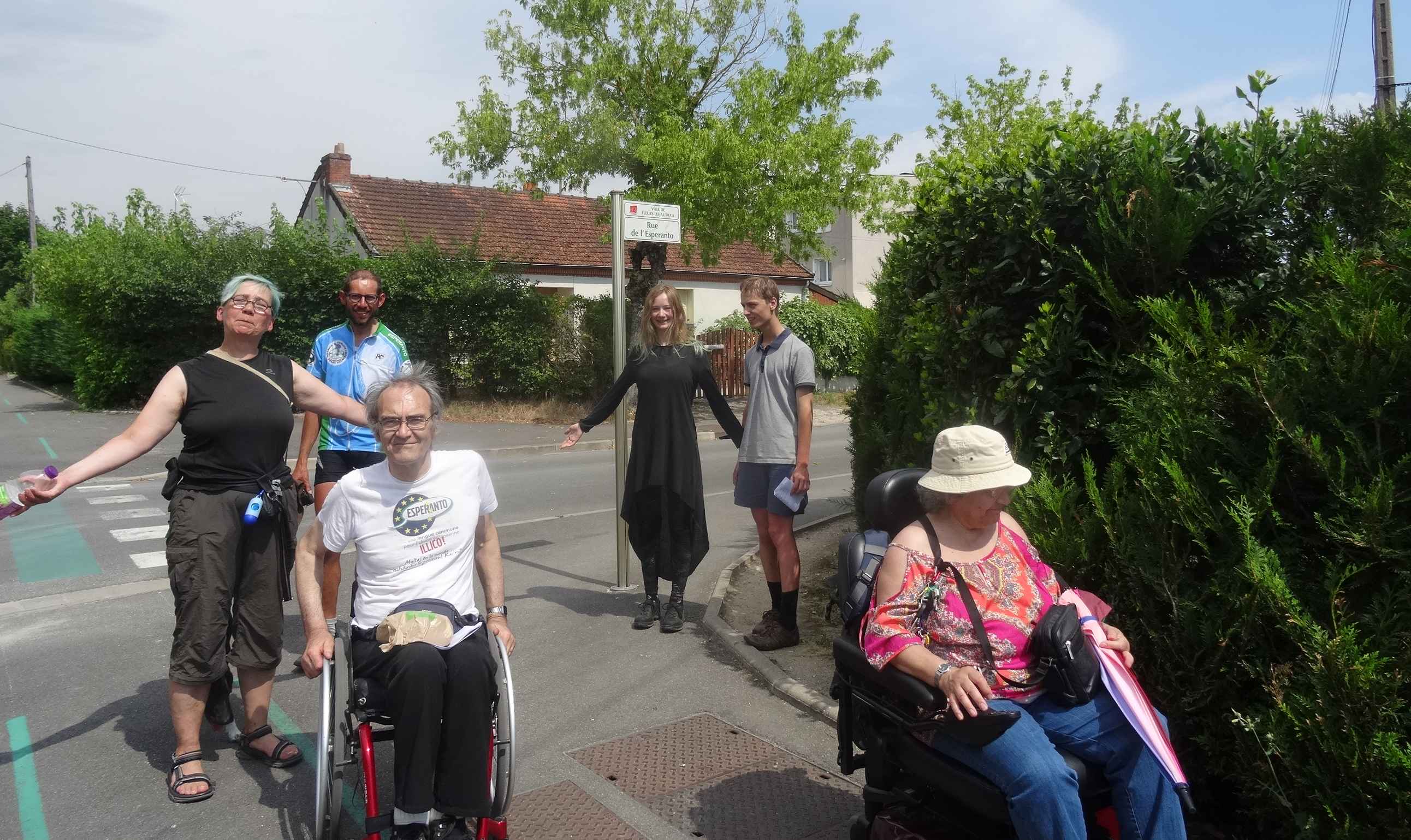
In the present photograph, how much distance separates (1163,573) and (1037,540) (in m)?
0.56

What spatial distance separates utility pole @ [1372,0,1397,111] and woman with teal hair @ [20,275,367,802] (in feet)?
44.2

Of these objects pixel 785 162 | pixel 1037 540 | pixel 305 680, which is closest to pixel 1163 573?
pixel 1037 540

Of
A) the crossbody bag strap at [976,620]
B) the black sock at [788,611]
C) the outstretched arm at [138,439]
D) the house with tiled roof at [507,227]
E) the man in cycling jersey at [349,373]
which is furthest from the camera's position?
the house with tiled roof at [507,227]

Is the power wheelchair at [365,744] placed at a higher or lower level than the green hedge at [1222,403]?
lower

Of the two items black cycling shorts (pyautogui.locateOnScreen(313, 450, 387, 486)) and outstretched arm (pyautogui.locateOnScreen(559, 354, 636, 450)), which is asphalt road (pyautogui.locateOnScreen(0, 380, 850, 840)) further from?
outstretched arm (pyautogui.locateOnScreen(559, 354, 636, 450))

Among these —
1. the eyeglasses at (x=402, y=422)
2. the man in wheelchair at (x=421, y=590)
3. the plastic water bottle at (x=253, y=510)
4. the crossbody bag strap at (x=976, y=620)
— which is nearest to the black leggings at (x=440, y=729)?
the man in wheelchair at (x=421, y=590)

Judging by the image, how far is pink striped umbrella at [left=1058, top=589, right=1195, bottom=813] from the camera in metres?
2.69

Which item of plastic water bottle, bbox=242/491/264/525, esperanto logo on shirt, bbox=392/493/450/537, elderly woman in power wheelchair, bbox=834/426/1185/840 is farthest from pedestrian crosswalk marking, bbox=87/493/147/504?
elderly woman in power wheelchair, bbox=834/426/1185/840

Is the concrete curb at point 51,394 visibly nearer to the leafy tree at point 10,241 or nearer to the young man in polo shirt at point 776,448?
the young man in polo shirt at point 776,448

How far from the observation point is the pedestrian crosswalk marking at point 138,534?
9.17 m

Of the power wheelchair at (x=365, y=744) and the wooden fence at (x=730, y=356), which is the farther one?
the wooden fence at (x=730, y=356)

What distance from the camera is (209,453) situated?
4008mm

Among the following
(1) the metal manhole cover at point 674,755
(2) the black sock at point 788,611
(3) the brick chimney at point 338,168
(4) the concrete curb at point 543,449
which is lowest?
(1) the metal manhole cover at point 674,755

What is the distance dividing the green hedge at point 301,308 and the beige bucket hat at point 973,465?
1919cm
